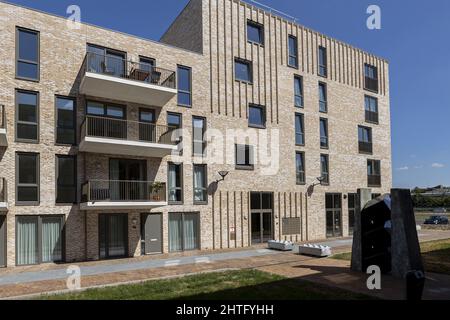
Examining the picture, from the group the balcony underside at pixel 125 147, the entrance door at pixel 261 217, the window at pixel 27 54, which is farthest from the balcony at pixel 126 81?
the entrance door at pixel 261 217

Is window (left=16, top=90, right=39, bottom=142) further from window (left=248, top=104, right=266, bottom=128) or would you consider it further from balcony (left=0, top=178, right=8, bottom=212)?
window (left=248, top=104, right=266, bottom=128)

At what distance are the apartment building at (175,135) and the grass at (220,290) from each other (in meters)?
5.96

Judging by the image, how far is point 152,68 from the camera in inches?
726

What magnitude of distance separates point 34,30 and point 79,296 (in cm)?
1178

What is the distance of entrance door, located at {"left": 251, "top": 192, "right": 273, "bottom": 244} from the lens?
70.6 ft

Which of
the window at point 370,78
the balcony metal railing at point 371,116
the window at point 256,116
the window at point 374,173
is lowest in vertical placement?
the window at point 374,173

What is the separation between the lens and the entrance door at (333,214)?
25.3m

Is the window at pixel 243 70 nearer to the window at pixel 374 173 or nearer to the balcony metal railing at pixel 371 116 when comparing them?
the balcony metal railing at pixel 371 116

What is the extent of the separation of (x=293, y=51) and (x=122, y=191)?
14.7m

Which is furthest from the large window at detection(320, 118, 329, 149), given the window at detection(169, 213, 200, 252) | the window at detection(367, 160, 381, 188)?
the window at detection(169, 213, 200, 252)

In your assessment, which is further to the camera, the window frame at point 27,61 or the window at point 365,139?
the window at point 365,139
